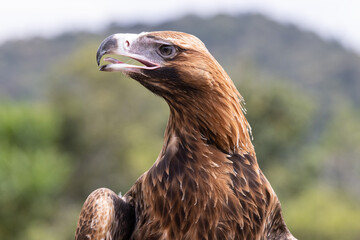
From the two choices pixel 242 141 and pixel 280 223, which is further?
pixel 280 223

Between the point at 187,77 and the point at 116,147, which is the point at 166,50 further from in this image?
the point at 116,147

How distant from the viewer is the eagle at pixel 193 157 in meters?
3.14

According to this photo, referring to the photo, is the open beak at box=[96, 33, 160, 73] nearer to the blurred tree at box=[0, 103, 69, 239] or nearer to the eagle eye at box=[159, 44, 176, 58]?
the eagle eye at box=[159, 44, 176, 58]

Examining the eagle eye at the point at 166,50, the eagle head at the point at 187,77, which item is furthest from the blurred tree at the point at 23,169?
the eagle eye at the point at 166,50

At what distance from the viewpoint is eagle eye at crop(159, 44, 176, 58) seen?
3121 mm

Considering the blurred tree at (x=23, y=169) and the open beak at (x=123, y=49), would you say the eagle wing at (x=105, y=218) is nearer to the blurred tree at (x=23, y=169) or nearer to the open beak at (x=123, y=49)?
the open beak at (x=123, y=49)

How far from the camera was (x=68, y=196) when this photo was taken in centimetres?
3538

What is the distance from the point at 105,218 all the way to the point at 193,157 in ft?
2.35

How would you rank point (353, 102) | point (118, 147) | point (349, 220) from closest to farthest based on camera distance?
1. point (349, 220)
2. point (118, 147)
3. point (353, 102)

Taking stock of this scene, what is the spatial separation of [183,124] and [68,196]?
33.4 meters

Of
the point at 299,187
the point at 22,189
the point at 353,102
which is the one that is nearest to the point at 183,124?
the point at 22,189

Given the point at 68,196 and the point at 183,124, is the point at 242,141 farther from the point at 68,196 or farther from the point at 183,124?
the point at 68,196

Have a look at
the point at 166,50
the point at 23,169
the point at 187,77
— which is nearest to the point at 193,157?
the point at 187,77

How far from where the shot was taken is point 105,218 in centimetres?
337
